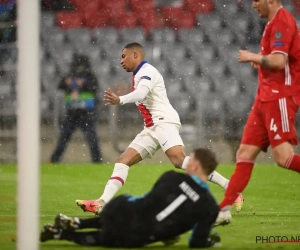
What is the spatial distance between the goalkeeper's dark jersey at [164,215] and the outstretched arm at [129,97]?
75.1 inches

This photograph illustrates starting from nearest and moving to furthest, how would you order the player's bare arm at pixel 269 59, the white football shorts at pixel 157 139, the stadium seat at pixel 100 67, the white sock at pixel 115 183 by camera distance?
the player's bare arm at pixel 269 59 → the white sock at pixel 115 183 → the white football shorts at pixel 157 139 → the stadium seat at pixel 100 67

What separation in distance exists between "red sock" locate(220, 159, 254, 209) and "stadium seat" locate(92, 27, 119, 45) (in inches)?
456

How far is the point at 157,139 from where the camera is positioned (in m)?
7.71

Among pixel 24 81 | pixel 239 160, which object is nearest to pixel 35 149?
pixel 24 81

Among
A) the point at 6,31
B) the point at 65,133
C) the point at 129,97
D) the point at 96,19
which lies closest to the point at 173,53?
the point at 96,19

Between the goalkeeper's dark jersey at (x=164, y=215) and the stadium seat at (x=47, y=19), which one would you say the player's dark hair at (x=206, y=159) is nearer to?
the goalkeeper's dark jersey at (x=164, y=215)

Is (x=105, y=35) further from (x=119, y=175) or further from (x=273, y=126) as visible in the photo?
(x=273, y=126)

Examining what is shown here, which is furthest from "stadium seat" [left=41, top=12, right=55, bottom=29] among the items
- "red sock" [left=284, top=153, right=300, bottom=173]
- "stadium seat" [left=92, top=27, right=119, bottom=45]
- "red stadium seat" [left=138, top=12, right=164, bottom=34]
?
"red sock" [left=284, top=153, right=300, bottom=173]

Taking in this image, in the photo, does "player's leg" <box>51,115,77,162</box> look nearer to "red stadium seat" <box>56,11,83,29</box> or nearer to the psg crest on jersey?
"red stadium seat" <box>56,11,83,29</box>

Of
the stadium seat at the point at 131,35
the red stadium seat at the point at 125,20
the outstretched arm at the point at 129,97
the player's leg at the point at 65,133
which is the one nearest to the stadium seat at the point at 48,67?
the stadium seat at the point at 131,35

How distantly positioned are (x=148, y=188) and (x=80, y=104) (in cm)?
509

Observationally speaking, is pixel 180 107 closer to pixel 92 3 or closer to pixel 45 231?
pixel 92 3

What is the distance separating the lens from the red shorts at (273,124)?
5.86 m

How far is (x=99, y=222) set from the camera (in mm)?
5246
